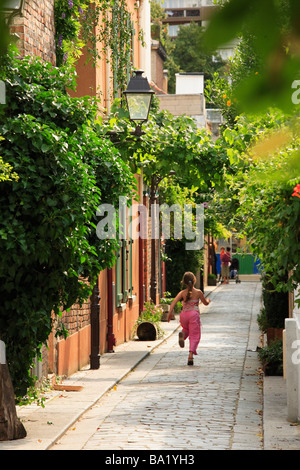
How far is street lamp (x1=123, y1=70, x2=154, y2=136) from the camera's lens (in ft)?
44.1

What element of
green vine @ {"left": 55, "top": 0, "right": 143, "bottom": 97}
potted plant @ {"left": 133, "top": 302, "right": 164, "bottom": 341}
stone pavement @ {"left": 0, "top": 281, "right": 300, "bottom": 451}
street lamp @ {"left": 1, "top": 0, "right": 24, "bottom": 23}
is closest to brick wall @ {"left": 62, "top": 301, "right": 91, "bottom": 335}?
stone pavement @ {"left": 0, "top": 281, "right": 300, "bottom": 451}

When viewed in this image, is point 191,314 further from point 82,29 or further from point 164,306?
point 164,306

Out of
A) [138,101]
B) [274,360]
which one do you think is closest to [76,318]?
[274,360]

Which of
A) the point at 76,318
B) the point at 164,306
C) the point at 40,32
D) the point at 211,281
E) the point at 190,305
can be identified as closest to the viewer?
the point at 40,32

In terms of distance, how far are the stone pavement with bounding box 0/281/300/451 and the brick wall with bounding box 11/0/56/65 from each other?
4.40 m

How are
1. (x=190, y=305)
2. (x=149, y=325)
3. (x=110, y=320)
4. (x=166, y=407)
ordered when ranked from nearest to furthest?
(x=166, y=407) → (x=190, y=305) → (x=110, y=320) → (x=149, y=325)

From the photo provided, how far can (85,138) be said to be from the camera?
888 cm

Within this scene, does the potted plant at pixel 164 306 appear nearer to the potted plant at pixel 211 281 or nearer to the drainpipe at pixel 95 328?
the drainpipe at pixel 95 328

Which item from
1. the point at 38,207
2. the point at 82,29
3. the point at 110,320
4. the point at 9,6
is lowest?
the point at 110,320

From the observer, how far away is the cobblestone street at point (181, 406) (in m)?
8.27

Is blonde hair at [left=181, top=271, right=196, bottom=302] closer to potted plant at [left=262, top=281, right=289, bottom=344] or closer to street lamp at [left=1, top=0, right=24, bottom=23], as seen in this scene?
potted plant at [left=262, top=281, right=289, bottom=344]

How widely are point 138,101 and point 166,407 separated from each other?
5311 mm

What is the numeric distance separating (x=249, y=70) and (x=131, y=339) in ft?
62.7

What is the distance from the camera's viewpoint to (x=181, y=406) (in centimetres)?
1044
